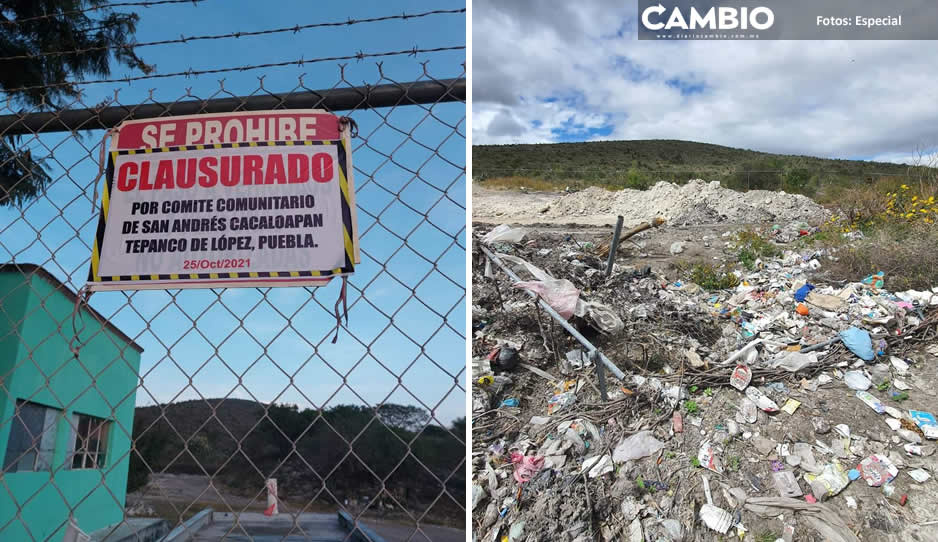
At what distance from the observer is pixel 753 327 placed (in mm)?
4781

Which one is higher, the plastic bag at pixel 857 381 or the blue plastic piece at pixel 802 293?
the blue plastic piece at pixel 802 293

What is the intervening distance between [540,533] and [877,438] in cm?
226

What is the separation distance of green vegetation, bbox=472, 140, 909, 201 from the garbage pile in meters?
13.2

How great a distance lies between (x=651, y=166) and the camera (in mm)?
34844

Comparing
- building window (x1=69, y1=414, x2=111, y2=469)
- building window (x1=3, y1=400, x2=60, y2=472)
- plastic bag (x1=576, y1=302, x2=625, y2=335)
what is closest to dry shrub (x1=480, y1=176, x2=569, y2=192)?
building window (x1=69, y1=414, x2=111, y2=469)

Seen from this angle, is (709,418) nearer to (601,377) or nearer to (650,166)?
(601,377)

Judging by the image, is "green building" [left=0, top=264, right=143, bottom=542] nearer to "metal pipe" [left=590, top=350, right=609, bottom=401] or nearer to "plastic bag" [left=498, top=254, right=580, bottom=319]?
"plastic bag" [left=498, top=254, right=580, bottom=319]

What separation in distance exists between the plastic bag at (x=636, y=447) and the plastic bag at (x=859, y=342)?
6.09 feet

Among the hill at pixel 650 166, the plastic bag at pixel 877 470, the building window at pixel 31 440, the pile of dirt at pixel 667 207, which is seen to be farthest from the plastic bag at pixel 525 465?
the hill at pixel 650 166

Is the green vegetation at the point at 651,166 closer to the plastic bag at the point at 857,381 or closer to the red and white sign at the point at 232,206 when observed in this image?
the plastic bag at the point at 857,381

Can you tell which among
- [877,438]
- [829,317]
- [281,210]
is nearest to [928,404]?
[877,438]

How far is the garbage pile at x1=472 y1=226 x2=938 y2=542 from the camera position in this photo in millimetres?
2986

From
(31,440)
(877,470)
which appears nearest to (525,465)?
(877,470)

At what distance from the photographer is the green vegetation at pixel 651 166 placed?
1917 cm
